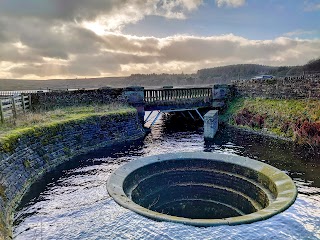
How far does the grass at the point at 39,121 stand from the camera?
12078 millimetres

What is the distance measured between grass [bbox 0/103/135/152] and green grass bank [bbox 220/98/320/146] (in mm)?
10919

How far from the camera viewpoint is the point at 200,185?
1292 centimetres

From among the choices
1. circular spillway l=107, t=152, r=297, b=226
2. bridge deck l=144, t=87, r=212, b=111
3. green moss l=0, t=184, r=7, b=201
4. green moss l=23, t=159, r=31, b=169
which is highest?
bridge deck l=144, t=87, r=212, b=111

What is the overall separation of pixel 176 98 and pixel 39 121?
14568mm

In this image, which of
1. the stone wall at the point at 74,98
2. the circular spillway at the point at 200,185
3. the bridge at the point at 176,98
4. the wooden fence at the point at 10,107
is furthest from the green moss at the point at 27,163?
the bridge at the point at 176,98

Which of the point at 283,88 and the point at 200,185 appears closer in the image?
the point at 200,185

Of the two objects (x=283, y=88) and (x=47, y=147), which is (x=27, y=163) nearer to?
(x=47, y=147)

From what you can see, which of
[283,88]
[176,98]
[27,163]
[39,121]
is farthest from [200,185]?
[283,88]

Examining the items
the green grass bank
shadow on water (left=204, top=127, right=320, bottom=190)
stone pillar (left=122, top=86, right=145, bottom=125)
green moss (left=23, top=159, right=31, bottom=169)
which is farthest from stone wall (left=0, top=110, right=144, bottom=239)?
the green grass bank

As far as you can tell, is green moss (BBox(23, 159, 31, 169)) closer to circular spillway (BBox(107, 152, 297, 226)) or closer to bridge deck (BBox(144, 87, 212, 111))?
circular spillway (BBox(107, 152, 297, 226))

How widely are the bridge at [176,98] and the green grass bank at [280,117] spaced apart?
204 cm

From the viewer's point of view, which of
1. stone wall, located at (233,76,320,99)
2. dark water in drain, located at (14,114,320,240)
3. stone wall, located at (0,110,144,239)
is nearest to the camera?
dark water in drain, located at (14,114,320,240)

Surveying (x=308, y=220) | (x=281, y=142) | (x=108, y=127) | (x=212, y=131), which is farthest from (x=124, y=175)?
(x=281, y=142)

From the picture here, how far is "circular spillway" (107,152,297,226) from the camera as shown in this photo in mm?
10984
